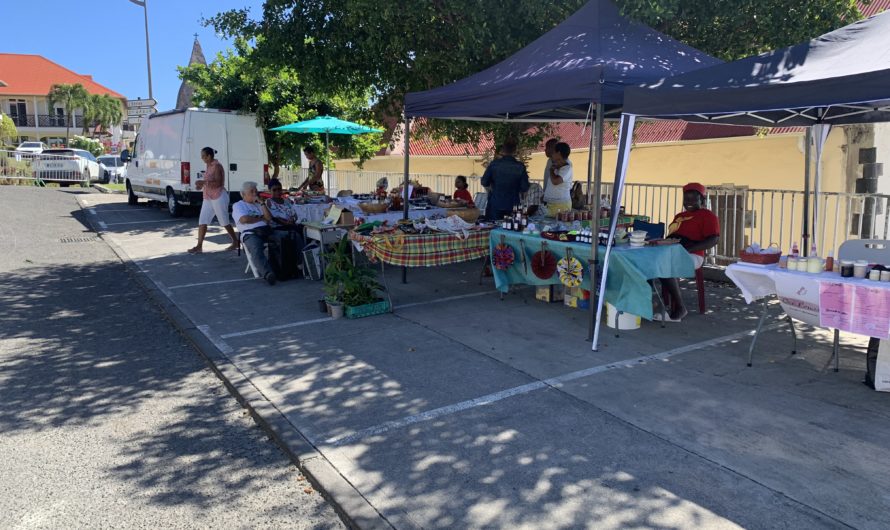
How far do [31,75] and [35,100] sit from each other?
A: 318 centimetres

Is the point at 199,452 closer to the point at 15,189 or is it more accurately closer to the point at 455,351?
the point at 455,351

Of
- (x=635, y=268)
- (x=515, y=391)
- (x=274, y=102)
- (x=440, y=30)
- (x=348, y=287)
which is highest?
(x=440, y=30)

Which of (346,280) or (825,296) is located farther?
(346,280)

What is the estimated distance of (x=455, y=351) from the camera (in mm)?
5793

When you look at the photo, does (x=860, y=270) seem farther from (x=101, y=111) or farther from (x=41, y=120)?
(x=41, y=120)

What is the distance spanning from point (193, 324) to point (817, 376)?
18.9 ft

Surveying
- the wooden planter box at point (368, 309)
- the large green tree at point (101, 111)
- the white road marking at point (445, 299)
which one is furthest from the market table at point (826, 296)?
the large green tree at point (101, 111)

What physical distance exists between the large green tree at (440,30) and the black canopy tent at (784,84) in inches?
108

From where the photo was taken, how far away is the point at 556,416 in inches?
172

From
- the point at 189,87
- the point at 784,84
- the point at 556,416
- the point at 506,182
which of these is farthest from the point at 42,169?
the point at 784,84

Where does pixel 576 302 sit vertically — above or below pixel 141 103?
below

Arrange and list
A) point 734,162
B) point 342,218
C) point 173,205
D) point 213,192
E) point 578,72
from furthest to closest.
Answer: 1. point 173,205
2. point 734,162
3. point 213,192
4. point 342,218
5. point 578,72

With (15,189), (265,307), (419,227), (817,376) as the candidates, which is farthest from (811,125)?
(15,189)

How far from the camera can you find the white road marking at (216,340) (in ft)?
19.6
